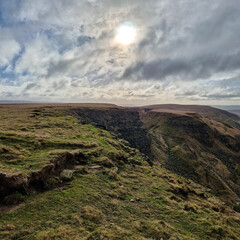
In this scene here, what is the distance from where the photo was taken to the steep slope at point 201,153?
63094 mm

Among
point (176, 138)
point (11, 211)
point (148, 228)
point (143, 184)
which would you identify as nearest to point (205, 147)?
point (176, 138)

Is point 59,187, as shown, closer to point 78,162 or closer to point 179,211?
point 78,162

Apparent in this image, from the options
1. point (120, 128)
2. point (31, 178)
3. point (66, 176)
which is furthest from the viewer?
point (120, 128)

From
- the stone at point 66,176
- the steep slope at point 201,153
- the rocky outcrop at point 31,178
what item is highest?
the rocky outcrop at point 31,178

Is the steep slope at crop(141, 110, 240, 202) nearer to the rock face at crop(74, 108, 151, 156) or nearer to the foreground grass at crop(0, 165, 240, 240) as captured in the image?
the rock face at crop(74, 108, 151, 156)

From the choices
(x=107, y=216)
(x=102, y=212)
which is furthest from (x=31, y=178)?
(x=107, y=216)

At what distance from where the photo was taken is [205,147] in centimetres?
9988

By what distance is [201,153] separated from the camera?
297ft

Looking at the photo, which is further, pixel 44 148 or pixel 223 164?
pixel 223 164

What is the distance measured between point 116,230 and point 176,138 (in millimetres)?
109152

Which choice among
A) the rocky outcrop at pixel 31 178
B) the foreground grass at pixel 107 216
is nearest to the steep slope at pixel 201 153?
the foreground grass at pixel 107 216

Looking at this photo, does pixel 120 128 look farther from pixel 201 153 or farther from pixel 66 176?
pixel 66 176

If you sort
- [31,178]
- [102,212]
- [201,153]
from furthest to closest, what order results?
[201,153] < [31,178] < [102,212]

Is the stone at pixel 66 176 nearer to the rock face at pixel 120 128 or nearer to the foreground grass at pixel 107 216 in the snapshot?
the foreground grass at pixel 107 216
